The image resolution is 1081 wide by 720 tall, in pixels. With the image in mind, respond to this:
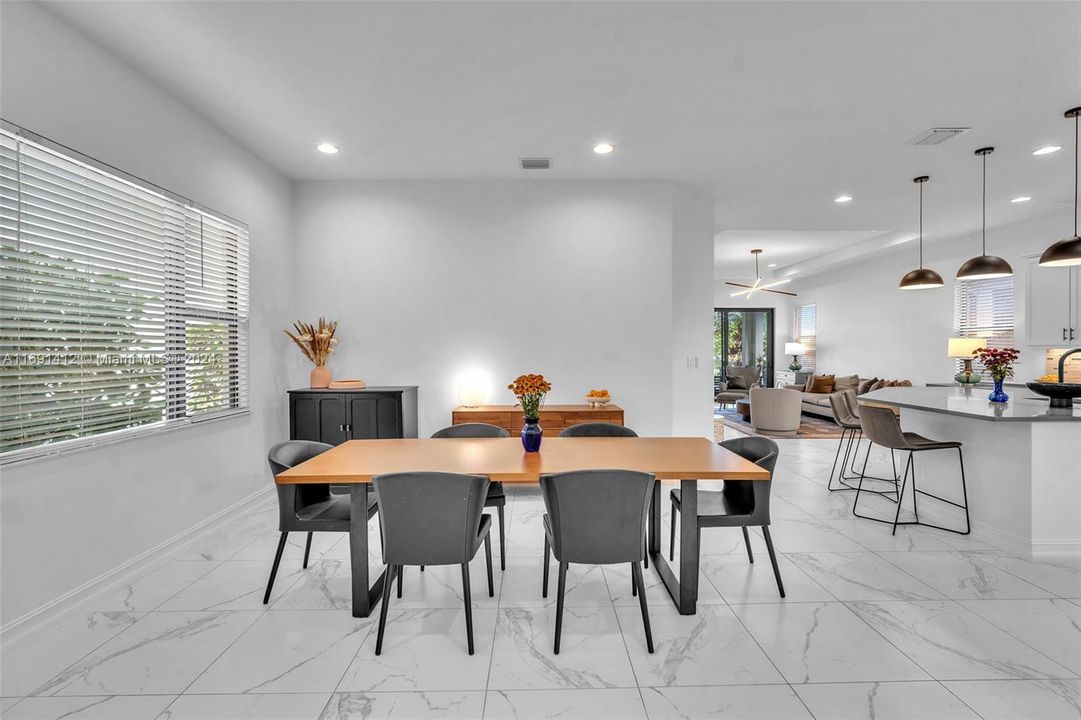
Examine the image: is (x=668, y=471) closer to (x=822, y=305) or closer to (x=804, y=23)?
(x=804, y=23)

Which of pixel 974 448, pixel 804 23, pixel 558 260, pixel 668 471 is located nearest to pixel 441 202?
pixel 558 260

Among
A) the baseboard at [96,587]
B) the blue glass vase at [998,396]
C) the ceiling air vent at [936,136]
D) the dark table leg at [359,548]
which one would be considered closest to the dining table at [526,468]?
the dark table leg at [359,548]

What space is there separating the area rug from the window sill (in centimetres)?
587

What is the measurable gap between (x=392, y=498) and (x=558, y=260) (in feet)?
11.2

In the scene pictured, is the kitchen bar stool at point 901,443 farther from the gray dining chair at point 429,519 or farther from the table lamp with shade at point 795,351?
the table lamp with shade at point 795,351

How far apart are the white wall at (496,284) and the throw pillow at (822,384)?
6006 mm

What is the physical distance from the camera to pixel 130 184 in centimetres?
296

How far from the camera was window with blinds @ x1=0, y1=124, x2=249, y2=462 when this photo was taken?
2.30 meters

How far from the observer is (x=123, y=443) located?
287cm

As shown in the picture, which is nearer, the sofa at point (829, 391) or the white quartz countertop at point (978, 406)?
the white quartz countertop at point (978, 406)

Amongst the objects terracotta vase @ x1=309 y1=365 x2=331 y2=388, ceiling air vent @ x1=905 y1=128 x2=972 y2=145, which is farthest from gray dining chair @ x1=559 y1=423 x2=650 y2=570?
ceiling air vent @ x1=905 y1=128 x2=972 y2=145

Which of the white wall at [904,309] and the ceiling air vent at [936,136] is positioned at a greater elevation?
the ceiling air vent at [936,136]

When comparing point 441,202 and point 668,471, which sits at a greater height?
point 441,202

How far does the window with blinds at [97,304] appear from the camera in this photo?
2.30 meters
